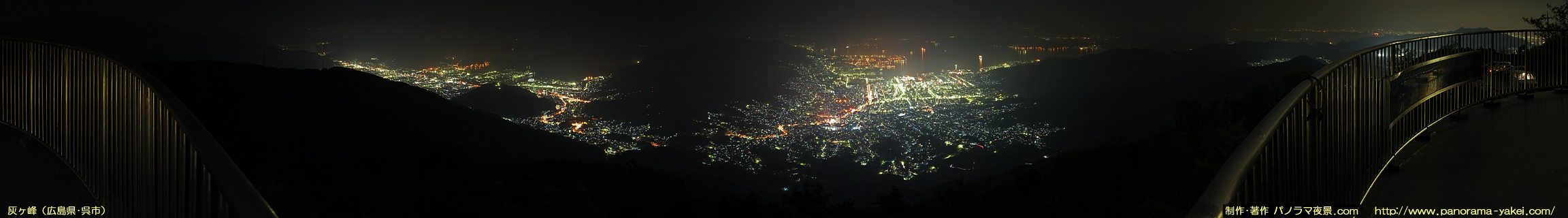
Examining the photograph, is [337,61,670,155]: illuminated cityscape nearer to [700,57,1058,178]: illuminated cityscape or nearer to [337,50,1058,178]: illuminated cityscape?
[337,50,1058,178]: illuminated cityscape

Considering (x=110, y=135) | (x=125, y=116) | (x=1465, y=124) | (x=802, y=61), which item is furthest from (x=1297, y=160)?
(x=802, y=61)

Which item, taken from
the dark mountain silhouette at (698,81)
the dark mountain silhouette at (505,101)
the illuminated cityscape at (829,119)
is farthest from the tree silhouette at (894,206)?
the dark mountain silhouette at (505,101)

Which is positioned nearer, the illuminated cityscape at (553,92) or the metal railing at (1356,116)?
the metal railing at (1356,116)

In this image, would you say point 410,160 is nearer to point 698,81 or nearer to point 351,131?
point 351,131

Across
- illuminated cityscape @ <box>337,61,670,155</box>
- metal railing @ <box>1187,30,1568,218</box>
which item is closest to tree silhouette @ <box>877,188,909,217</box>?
metal railing @ <box>1187,30,1568,218</box>

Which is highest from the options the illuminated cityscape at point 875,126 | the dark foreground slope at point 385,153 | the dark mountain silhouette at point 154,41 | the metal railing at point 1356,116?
the dark mountain silhouette at point 154,41

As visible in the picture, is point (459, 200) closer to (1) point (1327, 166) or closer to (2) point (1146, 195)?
(2) point (1146, 195)

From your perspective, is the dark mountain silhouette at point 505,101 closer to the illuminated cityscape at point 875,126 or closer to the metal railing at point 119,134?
the illuminated cityscape at point 875,126
